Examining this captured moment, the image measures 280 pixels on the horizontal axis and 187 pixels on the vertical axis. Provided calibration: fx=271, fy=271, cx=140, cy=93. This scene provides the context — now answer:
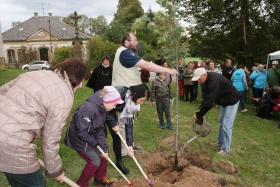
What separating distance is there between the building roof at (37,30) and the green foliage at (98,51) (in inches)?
303

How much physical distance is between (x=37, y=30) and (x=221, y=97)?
1461 inches

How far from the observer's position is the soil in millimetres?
4010

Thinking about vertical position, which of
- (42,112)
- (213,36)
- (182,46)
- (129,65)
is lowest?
(42,112)

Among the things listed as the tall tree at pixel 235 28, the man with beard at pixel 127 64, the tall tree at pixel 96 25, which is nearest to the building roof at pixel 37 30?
the tall tree at pixel 235 28

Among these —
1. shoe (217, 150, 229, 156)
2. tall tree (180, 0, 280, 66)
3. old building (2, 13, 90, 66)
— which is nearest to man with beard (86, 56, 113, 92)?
shoe (217, 150, 229, 156)

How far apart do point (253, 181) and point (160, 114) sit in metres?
3.14

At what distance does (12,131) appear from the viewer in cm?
204

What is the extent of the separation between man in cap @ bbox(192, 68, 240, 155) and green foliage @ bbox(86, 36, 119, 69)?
24.2m

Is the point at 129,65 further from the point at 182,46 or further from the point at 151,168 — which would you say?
the point at 151,168

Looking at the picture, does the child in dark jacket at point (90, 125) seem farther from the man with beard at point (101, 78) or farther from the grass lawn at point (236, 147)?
the man with beard at point (101, 78)

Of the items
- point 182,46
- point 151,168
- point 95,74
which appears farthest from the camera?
point 95,74

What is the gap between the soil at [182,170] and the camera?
4010mm

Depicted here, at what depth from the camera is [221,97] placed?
205 inches

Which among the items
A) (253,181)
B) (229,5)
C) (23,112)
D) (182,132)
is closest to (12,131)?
(23,112)
